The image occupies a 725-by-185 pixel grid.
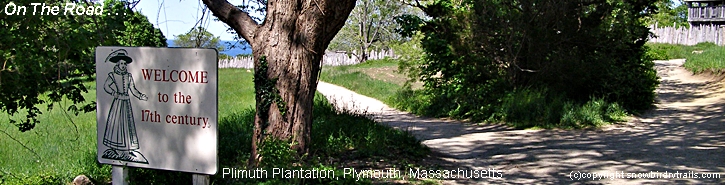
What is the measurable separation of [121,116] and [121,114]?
0.6 inches

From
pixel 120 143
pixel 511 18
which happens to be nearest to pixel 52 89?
pixel 120 143

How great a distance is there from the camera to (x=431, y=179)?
7.98m

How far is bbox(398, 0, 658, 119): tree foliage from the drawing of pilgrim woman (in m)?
10.5

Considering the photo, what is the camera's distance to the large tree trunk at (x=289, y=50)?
7477mm

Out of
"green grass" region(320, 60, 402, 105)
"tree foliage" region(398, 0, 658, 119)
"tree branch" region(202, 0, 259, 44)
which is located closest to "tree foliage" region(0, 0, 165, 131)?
"tree branch" region(202, 0, 259, 44)

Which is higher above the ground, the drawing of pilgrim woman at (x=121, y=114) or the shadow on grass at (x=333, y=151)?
the drawing of pilgrim woman at (x=121, y=114)

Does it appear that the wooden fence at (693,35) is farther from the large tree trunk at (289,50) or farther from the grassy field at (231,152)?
the large tree trunk at (289,50)

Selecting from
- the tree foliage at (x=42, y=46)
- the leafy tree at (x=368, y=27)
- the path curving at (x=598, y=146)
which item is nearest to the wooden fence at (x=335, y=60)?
the leafy tree at (x=368, y=27)

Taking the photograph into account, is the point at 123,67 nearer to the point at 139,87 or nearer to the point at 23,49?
the point at 139,87

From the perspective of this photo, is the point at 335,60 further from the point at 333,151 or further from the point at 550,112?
the point at 333,151

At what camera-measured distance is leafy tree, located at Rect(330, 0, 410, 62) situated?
181 ft

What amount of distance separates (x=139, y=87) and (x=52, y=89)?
263 centimetres

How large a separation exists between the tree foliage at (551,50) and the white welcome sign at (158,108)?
10.4 meters

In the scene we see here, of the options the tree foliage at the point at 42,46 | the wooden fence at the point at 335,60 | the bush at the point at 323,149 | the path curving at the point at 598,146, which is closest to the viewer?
the tree foliage at the point at 42,46
